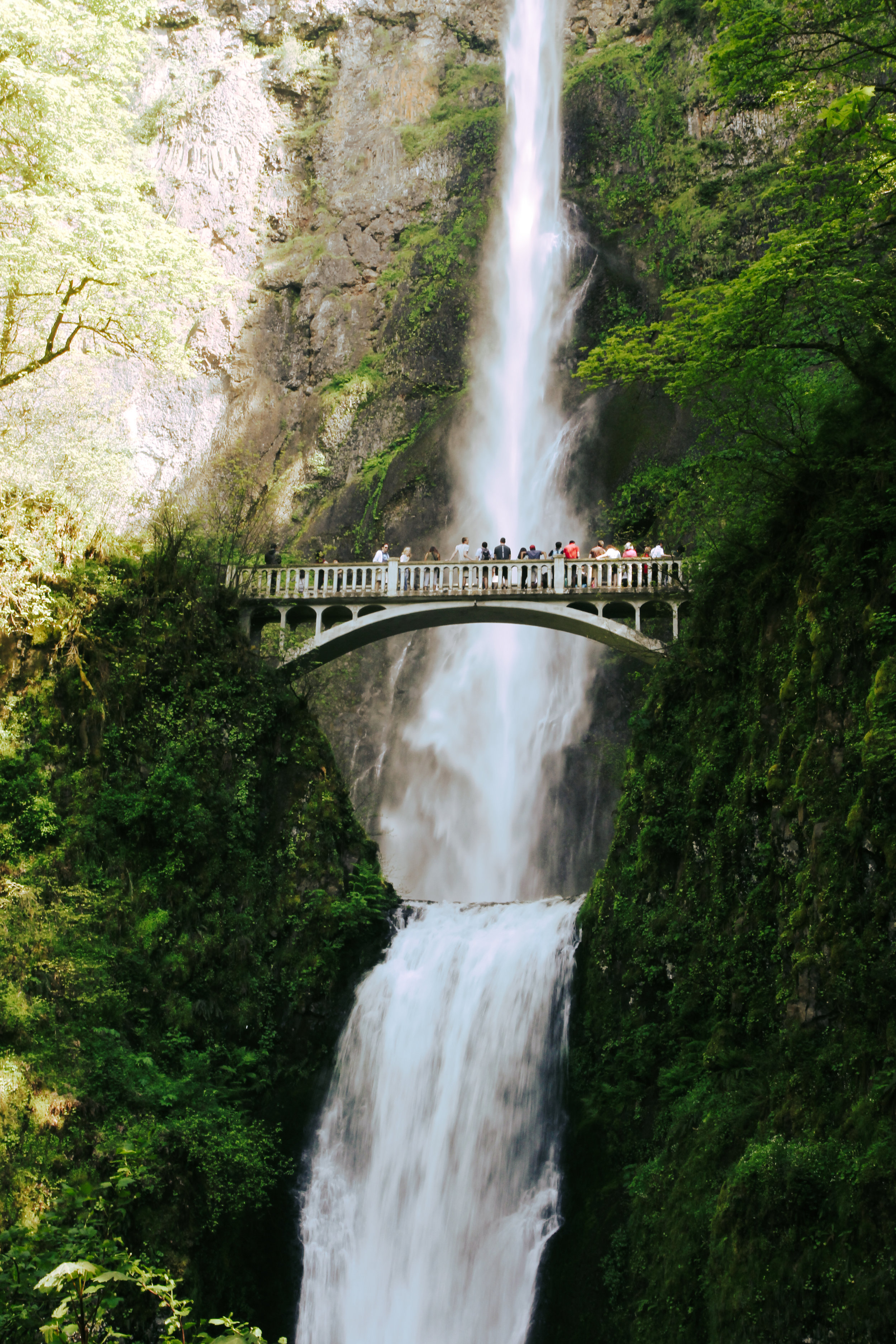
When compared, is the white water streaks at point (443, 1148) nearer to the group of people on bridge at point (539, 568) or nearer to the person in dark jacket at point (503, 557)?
the group of people on bridge at point (539, 568)

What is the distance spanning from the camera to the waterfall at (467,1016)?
605 inches

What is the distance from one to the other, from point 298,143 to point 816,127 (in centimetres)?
3870

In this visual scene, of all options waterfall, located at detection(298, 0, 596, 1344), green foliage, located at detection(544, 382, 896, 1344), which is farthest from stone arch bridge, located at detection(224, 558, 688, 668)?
waterfall, located at detection(298, 0, 596, 1344)

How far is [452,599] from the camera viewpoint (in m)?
22.8

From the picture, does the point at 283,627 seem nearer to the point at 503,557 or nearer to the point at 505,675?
the point at 503,557

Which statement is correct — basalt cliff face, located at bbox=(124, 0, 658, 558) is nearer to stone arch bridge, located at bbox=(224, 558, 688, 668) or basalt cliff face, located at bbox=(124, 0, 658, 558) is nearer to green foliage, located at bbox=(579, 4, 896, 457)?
stone arch bridge, located at bbox=(224, 558, 688, 668)

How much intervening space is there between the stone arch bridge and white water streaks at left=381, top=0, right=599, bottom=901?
655 centimetres

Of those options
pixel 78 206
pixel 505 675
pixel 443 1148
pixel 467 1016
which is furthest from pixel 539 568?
pixel 443 1148

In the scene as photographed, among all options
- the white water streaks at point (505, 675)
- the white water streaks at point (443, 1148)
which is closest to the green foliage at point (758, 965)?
the white water streaks at point (443, 1148)

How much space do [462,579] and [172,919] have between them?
9.14 m

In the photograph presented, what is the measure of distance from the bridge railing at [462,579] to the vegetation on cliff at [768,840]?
409 centimetres

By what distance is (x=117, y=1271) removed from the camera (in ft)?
13.9

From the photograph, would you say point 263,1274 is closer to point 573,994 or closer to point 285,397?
point 573,994

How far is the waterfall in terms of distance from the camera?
1537 centimetres
